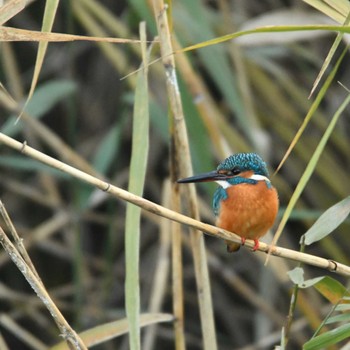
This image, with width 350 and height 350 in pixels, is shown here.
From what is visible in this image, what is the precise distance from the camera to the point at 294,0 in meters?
3.02

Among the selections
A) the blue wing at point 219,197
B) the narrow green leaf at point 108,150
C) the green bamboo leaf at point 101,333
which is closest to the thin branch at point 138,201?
the blue wing at point 219,197

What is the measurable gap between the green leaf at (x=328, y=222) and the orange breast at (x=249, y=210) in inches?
13.0

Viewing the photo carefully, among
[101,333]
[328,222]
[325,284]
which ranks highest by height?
[328,222]

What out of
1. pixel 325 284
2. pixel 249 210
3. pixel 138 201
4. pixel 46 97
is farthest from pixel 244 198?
pixel 46 97

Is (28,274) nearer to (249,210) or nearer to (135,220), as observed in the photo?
(135,220)

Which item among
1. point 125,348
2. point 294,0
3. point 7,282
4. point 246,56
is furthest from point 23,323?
point 294,0

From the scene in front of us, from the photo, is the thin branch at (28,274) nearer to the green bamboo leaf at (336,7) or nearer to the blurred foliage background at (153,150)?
the green bamboo leaf at (336,7)

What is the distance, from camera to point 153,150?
3.10 metres

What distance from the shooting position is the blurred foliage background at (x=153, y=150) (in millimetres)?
2625

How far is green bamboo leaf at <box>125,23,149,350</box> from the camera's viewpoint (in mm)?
1519

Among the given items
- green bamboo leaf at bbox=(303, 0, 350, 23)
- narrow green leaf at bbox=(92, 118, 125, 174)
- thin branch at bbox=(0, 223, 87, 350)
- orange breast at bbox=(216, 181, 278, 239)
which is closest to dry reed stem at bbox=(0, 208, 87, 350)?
thin branch at bbox=(0, 223, 87, 350)

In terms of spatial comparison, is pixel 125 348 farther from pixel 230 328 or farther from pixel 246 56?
pixel 246 56

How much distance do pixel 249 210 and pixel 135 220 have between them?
317 millimetres

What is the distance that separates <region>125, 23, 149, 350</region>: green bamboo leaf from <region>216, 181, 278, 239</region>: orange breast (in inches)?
10.9
